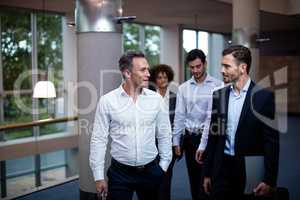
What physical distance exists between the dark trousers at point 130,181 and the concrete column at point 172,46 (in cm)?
1066

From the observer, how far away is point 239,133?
296cm

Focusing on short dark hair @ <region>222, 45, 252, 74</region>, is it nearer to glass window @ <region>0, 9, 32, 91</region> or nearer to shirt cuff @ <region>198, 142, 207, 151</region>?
shirt cuff @ <region>198, 142, 207, 151</region>

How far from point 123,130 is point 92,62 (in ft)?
3.63

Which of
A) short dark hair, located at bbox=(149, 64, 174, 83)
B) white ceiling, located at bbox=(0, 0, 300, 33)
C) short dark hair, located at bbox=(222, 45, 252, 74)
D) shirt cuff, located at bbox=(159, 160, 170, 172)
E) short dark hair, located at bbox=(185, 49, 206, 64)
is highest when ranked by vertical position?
white ceiling, located at bbox=(0, 0, 300, 33)

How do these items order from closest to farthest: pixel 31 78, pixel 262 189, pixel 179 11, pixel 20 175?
pixel 262 189
pixel 20 175
pixel 31 78
pixel 179 11

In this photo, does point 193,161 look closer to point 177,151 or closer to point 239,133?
point 177,151

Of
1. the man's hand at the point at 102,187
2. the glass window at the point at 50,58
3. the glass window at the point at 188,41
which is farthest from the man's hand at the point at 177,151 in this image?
the glass window at the point at 188,41

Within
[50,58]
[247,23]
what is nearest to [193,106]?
[247,23]

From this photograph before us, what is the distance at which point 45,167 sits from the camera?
8.73 m

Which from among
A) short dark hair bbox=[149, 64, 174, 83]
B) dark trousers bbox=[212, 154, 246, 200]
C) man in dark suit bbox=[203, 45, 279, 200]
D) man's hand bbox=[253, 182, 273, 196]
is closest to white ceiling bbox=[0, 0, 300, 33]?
short dark hair bbox=[149, 64, 174, 83]

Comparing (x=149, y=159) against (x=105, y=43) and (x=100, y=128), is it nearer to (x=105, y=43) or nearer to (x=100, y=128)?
(x=100, y=128)

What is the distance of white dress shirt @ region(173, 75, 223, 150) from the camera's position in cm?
437

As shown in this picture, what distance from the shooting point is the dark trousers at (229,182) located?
3.05 meters

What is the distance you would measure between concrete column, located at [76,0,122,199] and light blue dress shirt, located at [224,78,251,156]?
1322mm
